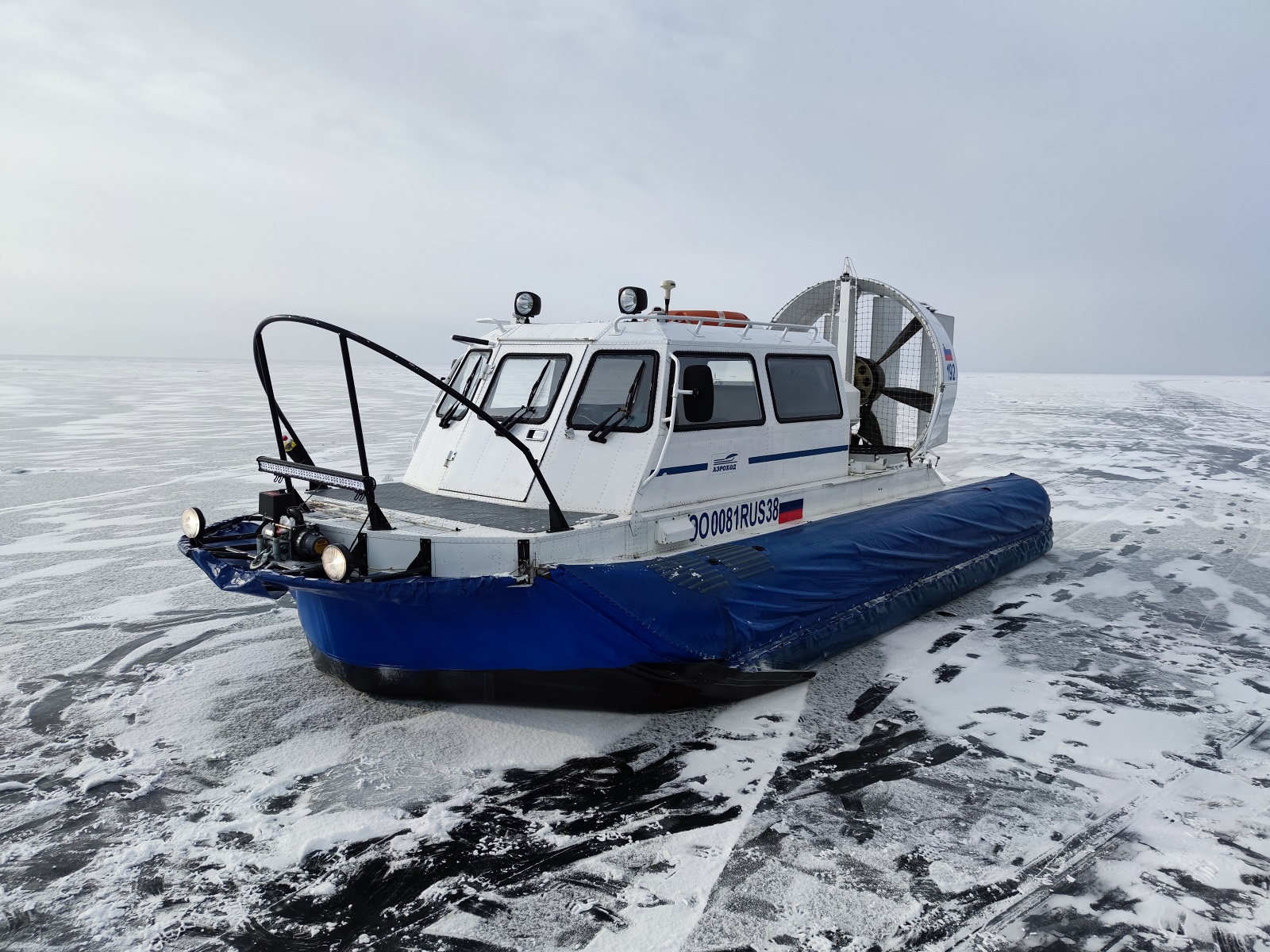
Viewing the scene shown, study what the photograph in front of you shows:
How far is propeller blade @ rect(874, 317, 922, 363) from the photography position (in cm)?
666

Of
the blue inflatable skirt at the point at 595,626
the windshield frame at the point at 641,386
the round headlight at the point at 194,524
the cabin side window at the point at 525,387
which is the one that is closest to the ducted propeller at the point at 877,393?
the blue inflatable skirt at the point at 595,626

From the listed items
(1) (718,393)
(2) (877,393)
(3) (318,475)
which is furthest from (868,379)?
(3) (318,475)

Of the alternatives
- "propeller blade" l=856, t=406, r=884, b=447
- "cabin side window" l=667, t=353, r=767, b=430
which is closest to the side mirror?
"cabin side window" l=667, t=353, r=767, b=430

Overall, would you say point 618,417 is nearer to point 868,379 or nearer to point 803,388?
point 803,388

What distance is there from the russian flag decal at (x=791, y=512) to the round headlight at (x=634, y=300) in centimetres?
141

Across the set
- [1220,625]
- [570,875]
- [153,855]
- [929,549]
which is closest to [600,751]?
[570,875]

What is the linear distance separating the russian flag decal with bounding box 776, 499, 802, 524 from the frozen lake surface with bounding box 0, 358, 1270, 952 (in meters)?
0.85

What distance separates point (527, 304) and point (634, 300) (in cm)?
64

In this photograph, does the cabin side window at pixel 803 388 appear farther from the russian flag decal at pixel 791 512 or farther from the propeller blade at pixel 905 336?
the propeller blade at pixel 905 336

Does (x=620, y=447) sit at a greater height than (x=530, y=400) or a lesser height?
lesser

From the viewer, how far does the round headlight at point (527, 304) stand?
513 centimetres

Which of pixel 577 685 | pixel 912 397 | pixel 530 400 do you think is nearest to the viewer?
pixel 577 685

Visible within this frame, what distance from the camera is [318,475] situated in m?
3.69

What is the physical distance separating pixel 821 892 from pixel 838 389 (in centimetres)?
362
